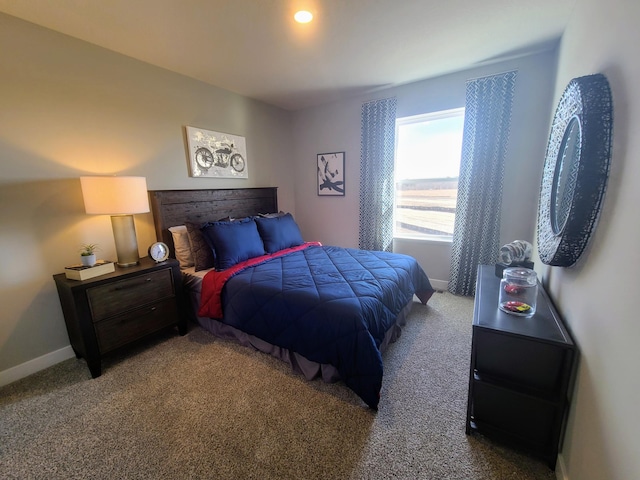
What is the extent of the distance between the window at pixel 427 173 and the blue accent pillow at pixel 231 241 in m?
2.01

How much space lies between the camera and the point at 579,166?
3.58 feet

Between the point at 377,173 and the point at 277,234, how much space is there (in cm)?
159

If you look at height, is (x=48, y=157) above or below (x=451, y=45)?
below

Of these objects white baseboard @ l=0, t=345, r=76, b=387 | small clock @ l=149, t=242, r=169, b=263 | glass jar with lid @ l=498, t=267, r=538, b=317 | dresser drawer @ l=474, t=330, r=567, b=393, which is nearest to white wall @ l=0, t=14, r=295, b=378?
white baseboard @ l=0, t=345, r=76, b=387

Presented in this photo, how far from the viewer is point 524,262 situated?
2.02m

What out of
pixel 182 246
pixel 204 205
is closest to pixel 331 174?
pixel 204 205

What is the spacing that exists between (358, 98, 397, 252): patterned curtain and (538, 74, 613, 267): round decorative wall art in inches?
82.6

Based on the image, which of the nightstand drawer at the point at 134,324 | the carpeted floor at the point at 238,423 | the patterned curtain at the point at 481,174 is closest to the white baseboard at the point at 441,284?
the patterned curtain at the point at 481,174

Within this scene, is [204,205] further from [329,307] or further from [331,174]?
[329,307]

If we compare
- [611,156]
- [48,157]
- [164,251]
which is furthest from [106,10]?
[611,156]

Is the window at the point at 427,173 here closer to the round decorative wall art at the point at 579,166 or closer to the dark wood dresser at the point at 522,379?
the round decorative wall art at the point at 579,166

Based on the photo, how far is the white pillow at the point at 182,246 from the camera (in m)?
2.77

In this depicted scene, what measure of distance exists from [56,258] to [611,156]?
346 cm

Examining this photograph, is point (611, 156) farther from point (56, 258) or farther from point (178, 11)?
point (56, 258)
